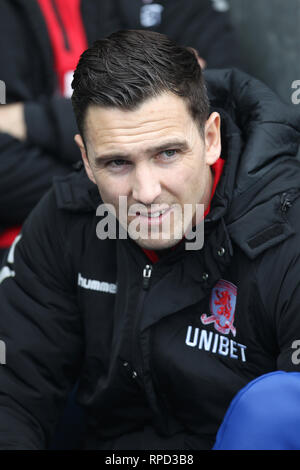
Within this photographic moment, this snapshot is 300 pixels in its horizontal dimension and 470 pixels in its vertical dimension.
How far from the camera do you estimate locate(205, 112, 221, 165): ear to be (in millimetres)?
1488

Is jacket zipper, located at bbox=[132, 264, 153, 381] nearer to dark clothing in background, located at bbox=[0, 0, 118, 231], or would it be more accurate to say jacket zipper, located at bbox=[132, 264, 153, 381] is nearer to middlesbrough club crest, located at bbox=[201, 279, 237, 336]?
middlesbrough club crest, located at bbox=[201, 279, 237, 336]

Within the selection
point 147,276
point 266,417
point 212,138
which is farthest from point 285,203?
point 266,417

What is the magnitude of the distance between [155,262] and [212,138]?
0.29 metres

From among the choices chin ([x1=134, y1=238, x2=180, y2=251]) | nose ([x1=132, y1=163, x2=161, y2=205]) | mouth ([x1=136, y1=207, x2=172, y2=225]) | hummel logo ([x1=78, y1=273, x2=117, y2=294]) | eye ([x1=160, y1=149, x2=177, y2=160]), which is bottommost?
hummel logo ([x1=78, y1=273, x2=117, y2=294])

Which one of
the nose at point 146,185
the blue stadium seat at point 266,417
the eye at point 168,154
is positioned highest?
the eye at point 168,154

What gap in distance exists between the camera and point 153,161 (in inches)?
55.3

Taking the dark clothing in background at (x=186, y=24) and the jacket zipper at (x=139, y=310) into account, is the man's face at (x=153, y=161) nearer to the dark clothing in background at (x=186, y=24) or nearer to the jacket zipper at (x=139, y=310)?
the jacket zipper at (x=139, y=310)

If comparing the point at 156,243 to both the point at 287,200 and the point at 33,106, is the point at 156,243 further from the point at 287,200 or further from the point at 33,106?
the point at 33,106

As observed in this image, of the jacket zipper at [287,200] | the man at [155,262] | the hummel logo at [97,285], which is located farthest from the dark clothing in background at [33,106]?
the jacket zipper at [287,200]

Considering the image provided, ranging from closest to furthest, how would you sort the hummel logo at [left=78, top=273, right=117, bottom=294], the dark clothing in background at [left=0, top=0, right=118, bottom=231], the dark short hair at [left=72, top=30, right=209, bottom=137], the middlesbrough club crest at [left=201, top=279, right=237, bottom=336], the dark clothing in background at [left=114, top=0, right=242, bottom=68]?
the dark short hair at [left=72, top=30, right=209, bottom=137]
the middlesbrough club crest at [left=201, top=279, right=237, bottom=336]
the hummel logo at [left=78, top=273, right=117, bottom=294]
the dark clothing in background at [left=0, top=0, right=118, bottom=231]
the dark clothing in background at [left=114, top=0, right=242, bottom=68]

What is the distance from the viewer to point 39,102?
2.37m

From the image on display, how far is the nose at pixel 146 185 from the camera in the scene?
138cm

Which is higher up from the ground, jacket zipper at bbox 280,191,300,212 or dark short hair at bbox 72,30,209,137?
dark short hair at bbox 72,30,209,137

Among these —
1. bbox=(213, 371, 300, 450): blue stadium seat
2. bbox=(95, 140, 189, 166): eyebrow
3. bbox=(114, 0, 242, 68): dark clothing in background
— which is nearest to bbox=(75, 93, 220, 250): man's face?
bbox=(95, 140, 189, 166): eyebrow
